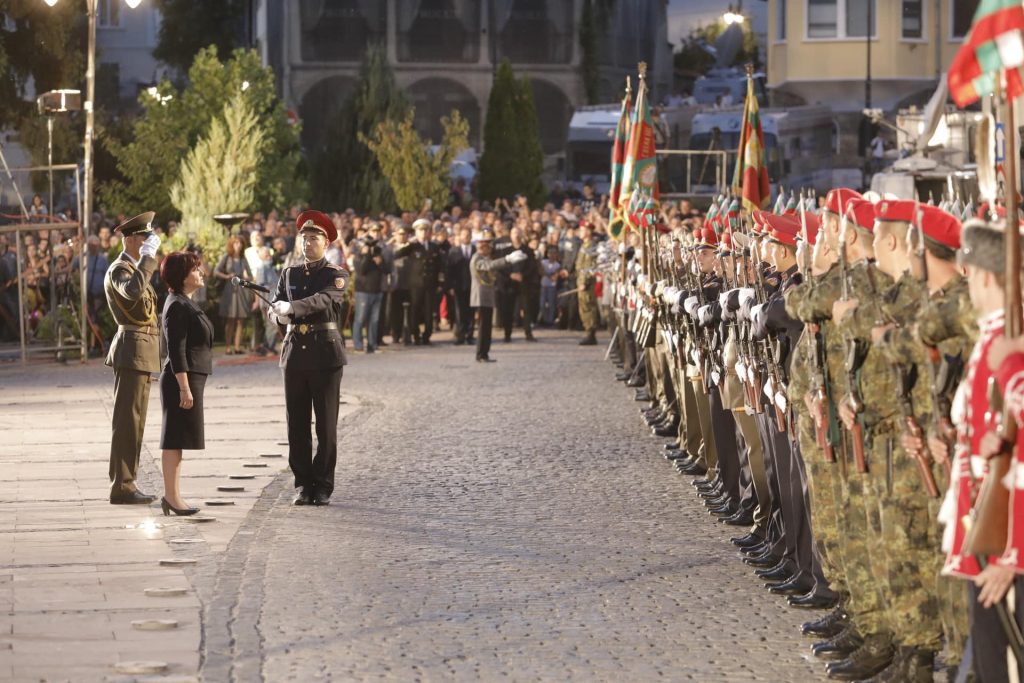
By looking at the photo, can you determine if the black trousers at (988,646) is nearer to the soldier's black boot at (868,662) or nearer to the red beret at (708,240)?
the soldier's black boot at (868,662)

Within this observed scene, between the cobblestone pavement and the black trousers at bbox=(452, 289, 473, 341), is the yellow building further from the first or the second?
the cobblestone pavement

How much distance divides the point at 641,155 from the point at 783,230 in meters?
15.5

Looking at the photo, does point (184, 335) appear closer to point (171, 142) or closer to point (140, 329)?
point (140, 329)

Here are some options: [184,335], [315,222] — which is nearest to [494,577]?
[184,335]

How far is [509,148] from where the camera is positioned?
65.4 m

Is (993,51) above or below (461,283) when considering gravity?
above

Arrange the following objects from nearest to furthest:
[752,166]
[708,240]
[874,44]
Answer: [708,240] → [752,166] → [874,44]

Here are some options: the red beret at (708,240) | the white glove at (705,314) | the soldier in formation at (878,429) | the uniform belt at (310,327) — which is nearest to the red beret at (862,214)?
the soldier in formation at (878,429)

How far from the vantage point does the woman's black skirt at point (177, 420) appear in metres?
13.3

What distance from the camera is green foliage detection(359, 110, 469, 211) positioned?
54000 millimetres

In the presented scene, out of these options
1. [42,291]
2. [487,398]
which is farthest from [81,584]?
[42,291]

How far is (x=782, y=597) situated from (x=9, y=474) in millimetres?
7307

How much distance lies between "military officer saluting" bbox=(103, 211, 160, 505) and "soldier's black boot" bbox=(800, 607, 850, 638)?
5.91m

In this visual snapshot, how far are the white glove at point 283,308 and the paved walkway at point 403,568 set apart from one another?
1.29 meters
